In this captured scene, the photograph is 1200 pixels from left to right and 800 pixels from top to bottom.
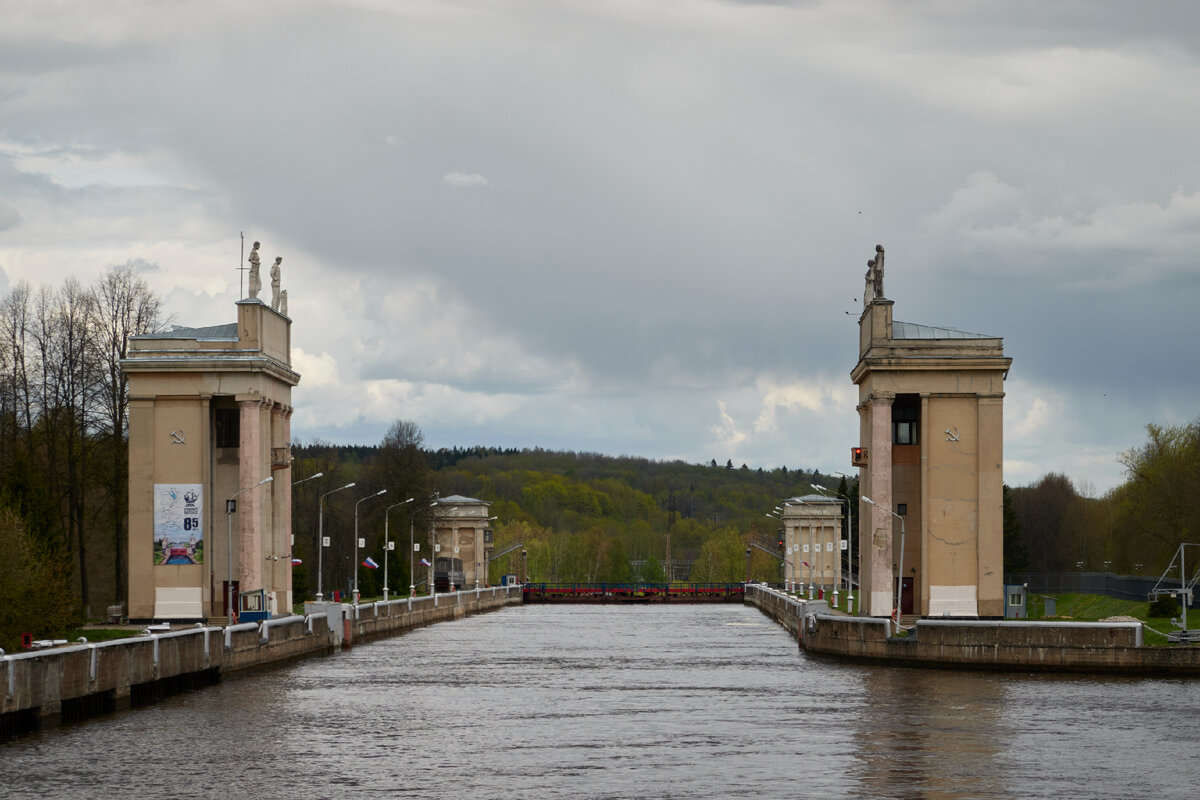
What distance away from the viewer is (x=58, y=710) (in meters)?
37.5

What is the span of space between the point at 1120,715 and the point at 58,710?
2759 centimetres

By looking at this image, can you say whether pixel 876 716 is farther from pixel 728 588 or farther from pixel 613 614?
pixel 728 588

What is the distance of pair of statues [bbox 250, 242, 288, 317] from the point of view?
7619cm

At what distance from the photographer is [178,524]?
71.1 meters

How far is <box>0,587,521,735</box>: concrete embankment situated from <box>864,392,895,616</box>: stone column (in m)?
25.0

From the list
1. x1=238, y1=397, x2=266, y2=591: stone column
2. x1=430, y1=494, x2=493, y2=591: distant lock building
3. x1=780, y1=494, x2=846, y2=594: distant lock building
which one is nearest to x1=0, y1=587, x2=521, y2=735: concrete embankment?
x1=238, y1=397, x2=266, y2=591: stone column

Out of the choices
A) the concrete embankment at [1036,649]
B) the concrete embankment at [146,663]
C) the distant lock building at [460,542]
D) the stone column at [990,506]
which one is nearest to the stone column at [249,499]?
the concrete embankment at [146,663]

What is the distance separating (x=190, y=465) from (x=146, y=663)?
1117 inches

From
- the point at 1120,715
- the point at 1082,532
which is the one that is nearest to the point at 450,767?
the point at 1120,715

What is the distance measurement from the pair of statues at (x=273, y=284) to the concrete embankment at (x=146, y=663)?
1630 centimetres

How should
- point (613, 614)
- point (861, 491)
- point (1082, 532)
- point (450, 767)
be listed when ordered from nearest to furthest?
point (450, 767), point (861, 491), point (613, 614), point (1082, 532)

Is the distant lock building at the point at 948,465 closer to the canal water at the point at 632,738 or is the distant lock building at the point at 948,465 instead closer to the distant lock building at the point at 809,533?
the canal water at the point at 632,738

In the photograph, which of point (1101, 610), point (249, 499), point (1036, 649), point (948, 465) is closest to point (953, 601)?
point (948, 465)

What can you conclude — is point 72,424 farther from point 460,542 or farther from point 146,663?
point 460,542
